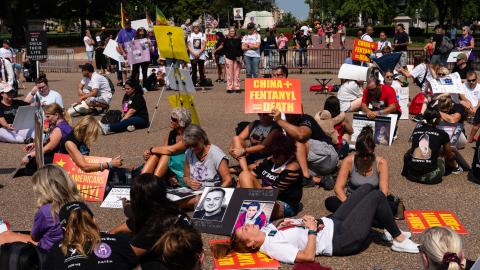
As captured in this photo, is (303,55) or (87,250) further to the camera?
(303,55)

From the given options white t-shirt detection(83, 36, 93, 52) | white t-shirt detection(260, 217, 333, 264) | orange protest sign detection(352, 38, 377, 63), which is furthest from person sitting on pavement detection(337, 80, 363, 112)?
white t-shirt detection(83, 36, 93, 52)

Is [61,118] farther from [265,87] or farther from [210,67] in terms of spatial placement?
[210,67]

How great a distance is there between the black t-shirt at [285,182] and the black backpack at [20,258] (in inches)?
122

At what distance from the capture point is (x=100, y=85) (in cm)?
1398

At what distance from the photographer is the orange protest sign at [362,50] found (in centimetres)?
1662

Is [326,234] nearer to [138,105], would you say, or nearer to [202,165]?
[202,165]

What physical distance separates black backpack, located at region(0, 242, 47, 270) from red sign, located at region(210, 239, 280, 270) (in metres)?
1.82

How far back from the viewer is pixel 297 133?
767 cm

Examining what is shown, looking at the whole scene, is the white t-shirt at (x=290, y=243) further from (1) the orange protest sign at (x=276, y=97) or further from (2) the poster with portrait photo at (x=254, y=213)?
(1) the orange protest sign at (x=276, y=97)

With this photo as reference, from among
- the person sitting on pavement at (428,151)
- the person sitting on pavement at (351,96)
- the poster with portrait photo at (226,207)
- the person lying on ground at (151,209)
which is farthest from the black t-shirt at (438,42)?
the person lying on ground at (151,209)

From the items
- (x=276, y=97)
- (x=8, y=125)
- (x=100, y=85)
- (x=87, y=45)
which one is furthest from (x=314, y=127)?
(x=87, y=45)

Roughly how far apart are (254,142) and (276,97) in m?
0.71

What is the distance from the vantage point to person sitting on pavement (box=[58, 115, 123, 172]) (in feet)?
25.7

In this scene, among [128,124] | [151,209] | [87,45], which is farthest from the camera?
[87,45]
